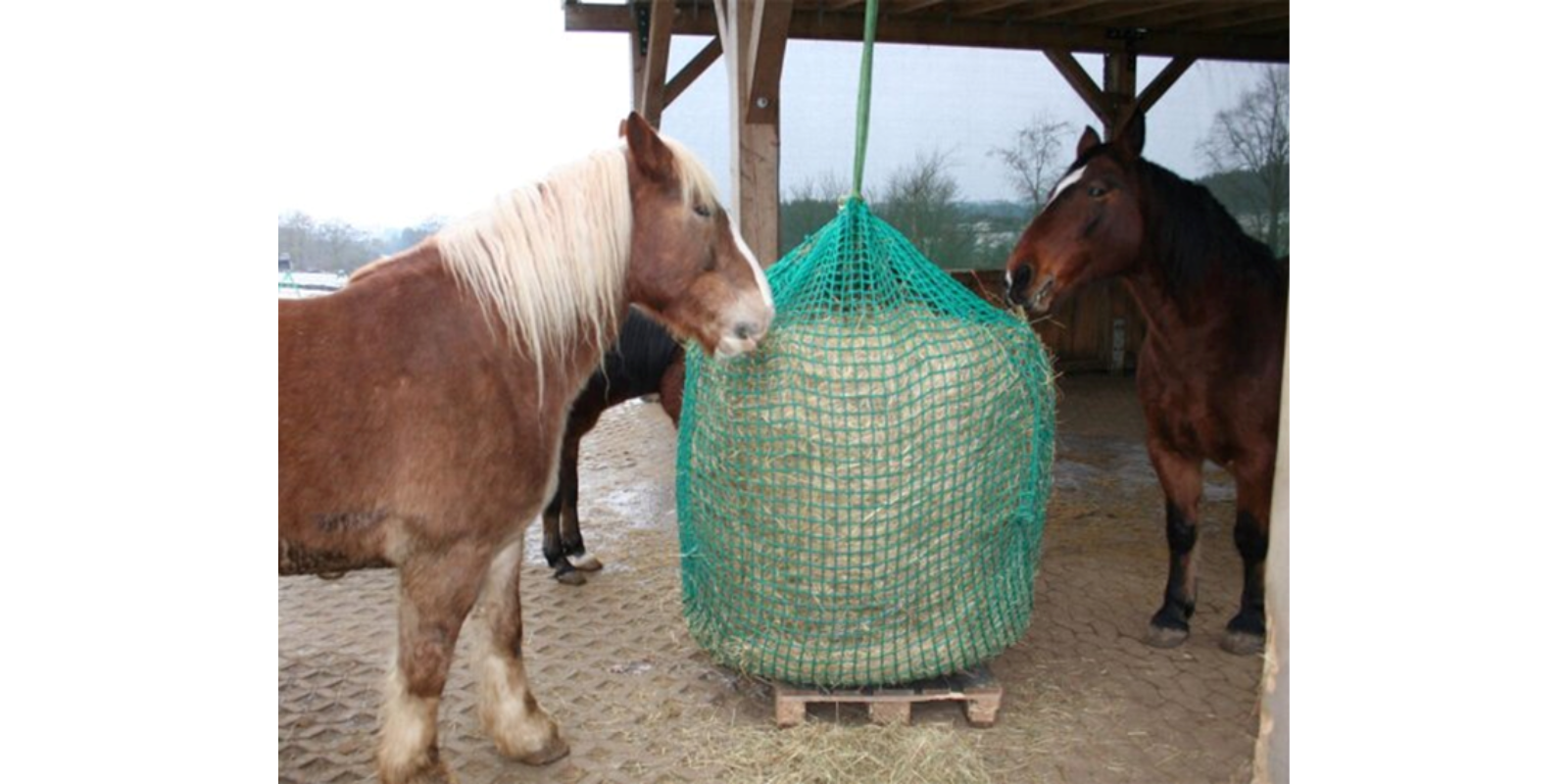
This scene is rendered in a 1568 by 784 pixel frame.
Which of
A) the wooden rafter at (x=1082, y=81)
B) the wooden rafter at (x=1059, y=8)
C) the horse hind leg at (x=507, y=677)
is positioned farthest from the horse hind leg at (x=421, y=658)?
the wooden rafter at (x=1082, y=81)

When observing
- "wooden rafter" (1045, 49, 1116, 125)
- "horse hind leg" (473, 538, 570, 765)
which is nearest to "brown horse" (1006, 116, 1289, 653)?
Result: "horse hind leg" (473, 538, 570, 765)

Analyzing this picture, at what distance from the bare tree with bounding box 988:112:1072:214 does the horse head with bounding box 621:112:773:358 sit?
758 cm

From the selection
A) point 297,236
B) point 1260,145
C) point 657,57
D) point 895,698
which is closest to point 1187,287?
point 895,698

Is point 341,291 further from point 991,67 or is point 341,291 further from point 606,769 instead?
point 991,67

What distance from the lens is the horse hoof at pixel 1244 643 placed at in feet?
11.7

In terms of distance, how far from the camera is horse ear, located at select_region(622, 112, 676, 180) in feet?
7.68

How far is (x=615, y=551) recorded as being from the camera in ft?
15.9

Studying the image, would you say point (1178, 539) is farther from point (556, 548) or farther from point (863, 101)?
point (556, 548)

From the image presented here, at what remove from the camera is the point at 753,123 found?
12.8ft

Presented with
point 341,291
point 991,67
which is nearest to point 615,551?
point 341,291

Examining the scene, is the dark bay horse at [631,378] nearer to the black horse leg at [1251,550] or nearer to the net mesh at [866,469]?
the net mesh at [866,469]

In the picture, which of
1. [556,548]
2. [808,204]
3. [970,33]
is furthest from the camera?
[808,204]

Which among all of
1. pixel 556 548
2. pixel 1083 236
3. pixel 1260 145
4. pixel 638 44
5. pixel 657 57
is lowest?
pixel 556 548

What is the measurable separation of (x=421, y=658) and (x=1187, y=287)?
2.70m
